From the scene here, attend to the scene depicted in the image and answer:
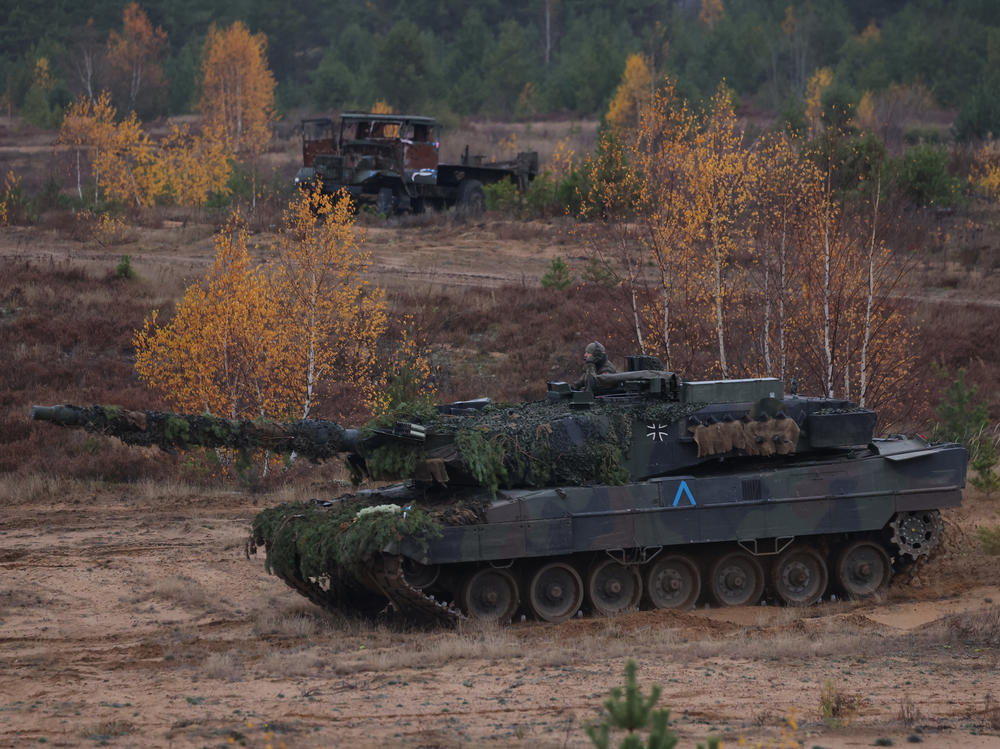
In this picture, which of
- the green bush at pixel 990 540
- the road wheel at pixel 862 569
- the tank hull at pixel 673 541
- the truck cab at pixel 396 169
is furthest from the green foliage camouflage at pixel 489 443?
the truck cab at pixel 396 169

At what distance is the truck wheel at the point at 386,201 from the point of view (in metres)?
45.3

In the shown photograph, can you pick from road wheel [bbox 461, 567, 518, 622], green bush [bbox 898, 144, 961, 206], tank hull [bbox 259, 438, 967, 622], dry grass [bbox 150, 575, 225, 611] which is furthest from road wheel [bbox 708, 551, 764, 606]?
green bush [bbox 898, 144, 961, 206]

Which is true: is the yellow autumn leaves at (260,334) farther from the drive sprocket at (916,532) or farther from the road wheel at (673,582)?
the drive sprocket at (916,532)

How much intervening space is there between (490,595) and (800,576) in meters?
3.94

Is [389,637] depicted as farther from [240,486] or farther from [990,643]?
[240,486]

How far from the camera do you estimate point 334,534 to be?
48.0 feet

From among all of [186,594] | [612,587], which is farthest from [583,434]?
[186,594]

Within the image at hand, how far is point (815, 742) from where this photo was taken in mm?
9992

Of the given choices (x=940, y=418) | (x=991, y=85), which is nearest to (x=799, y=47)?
(x=991, y=85)

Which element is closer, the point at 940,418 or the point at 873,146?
the point at 940,418

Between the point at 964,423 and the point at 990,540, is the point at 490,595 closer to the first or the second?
the point at 990,540

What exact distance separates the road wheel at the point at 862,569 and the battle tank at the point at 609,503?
0.02 meters

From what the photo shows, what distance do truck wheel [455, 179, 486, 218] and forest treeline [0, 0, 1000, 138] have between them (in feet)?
76.2

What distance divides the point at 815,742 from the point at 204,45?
7436cm
